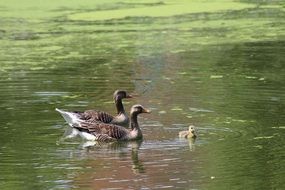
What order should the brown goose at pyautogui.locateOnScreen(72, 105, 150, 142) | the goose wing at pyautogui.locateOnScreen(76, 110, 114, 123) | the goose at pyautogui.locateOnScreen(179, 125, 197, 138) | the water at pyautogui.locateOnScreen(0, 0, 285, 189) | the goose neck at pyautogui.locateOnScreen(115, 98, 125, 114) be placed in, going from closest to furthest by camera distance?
the water at pyautogui.locateOnScreen(0, 0, 285, 189), the goose at pyautogui.locateOnScreen(179, 125, 197, 138), the brown goose at pyautogui.locateOnScreen(72, 105, 150, 142), the goose wing at pyautogui.locateOnScreen(76, 110, 114, 123), the goose neck at pyautogui.locateOnScreen(115, 98, 125, 114)

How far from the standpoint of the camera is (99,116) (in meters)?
11.4

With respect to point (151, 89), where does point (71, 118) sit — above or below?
below

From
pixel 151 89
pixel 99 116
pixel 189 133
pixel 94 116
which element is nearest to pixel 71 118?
pixel 94 116

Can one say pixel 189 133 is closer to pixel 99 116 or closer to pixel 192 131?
pixel 192 131

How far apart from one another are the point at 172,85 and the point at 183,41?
4880 millimetres

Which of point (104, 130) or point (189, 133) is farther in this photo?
point (104, 130)

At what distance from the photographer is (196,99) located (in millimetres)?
12875

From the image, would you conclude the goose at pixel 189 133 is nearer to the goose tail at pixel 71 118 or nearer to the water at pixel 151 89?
the water at pixel 151 89

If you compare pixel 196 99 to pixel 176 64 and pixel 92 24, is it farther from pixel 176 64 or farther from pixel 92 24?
pixel 92 24

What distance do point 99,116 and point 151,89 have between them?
2.67 metres

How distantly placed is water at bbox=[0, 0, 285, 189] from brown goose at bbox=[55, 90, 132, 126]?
251 millimetres

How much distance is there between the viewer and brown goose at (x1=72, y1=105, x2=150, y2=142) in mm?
10828

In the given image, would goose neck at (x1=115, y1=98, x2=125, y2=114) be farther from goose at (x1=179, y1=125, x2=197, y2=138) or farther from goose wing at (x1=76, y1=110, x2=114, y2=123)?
goose at (x1=179, y1=125, x2=197, y2=138)

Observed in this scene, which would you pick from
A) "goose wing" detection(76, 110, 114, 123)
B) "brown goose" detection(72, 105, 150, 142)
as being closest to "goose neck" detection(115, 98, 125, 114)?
"goose wing" detection(76, 110, 114, 123)
